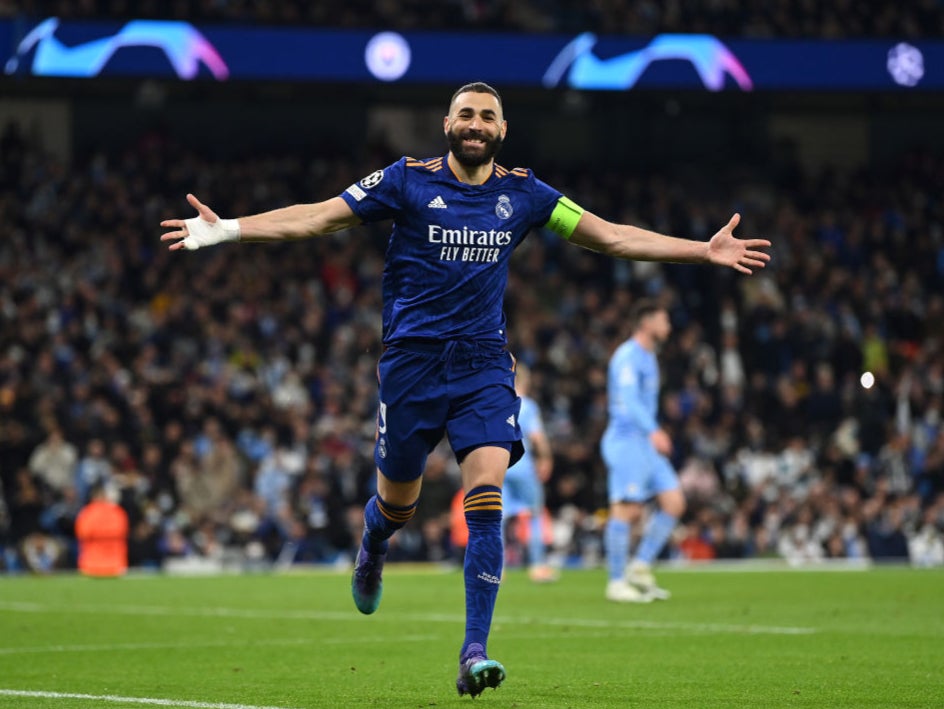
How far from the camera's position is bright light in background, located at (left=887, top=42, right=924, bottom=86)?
30266 mm

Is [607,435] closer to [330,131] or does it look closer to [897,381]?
[897,381]

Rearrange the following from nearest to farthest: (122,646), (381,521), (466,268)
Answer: (466,268), (381,521), (122,646)

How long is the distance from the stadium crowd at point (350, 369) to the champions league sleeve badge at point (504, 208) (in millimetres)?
15404

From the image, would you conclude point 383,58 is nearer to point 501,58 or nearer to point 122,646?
point 501,58

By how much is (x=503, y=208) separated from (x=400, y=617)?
617 centimetres

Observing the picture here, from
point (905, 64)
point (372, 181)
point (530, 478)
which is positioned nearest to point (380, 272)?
point (905, 64)

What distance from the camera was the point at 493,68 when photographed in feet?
97.3

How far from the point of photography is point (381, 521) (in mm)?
8828

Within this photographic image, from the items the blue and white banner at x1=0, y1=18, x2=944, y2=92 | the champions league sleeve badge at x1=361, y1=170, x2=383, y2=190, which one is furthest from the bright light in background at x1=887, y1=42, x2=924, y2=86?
the champions league sleeve badge at x1=361, y1=170, x2=383, y2=190

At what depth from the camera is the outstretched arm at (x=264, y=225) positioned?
7.40m

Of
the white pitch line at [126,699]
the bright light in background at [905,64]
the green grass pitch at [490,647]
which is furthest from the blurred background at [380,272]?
the white pitch line at [126,699]

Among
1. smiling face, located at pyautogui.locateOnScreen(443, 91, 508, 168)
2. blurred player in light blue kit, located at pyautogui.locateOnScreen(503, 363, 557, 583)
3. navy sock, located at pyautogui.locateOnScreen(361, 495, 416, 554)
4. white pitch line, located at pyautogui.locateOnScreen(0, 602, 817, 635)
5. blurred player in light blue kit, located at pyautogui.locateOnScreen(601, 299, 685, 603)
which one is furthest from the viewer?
blurred player in light blue kit, located at pyautogui.locateOnScreen(503, 363, 557, 583)

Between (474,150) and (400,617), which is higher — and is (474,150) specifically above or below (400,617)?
above

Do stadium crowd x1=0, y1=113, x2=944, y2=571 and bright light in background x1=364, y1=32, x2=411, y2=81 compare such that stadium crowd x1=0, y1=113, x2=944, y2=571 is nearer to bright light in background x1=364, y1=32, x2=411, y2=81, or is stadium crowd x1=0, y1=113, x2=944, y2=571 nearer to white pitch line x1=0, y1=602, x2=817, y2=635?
bright light in background x1=364, y1=32, x2=411, y2=81
